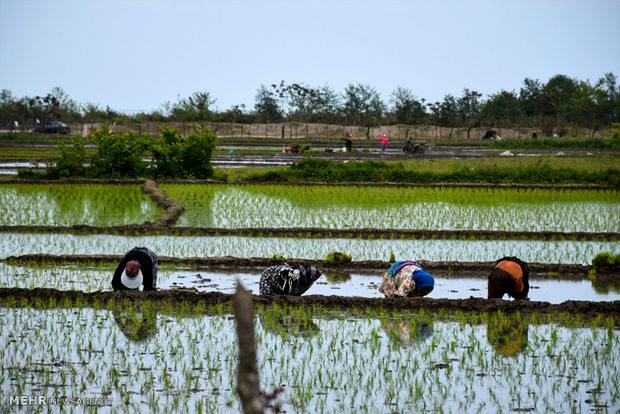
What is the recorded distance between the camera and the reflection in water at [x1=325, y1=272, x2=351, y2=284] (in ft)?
33.2

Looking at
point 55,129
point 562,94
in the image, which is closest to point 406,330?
point 55,129

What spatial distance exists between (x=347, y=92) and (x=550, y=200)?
4142cm

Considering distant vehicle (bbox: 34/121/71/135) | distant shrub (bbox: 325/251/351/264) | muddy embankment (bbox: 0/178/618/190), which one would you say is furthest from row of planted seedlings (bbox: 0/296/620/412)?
distant vehicle (bbox: 34/121/71/135)

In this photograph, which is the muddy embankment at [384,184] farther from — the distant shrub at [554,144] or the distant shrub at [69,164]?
the distant shrub at [554,144]

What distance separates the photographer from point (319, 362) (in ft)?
21.9

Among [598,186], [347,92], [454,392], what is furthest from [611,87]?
[454,392]

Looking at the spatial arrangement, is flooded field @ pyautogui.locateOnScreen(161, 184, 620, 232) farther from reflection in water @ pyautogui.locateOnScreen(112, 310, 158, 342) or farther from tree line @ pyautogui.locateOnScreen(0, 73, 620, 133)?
tree line @ pyautogui.locateOnScreen(0, 73, 620, 133)

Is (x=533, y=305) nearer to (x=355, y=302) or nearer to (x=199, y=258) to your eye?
(x=355, y=302)

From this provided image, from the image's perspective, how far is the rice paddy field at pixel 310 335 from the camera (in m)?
5.89

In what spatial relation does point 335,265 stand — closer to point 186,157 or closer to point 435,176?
point 435,176

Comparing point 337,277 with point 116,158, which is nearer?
point 337,277

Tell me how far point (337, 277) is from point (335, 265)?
0.43m

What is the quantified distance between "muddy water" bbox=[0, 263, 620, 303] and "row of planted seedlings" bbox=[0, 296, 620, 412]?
38.6 inches

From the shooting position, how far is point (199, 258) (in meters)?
11.0
